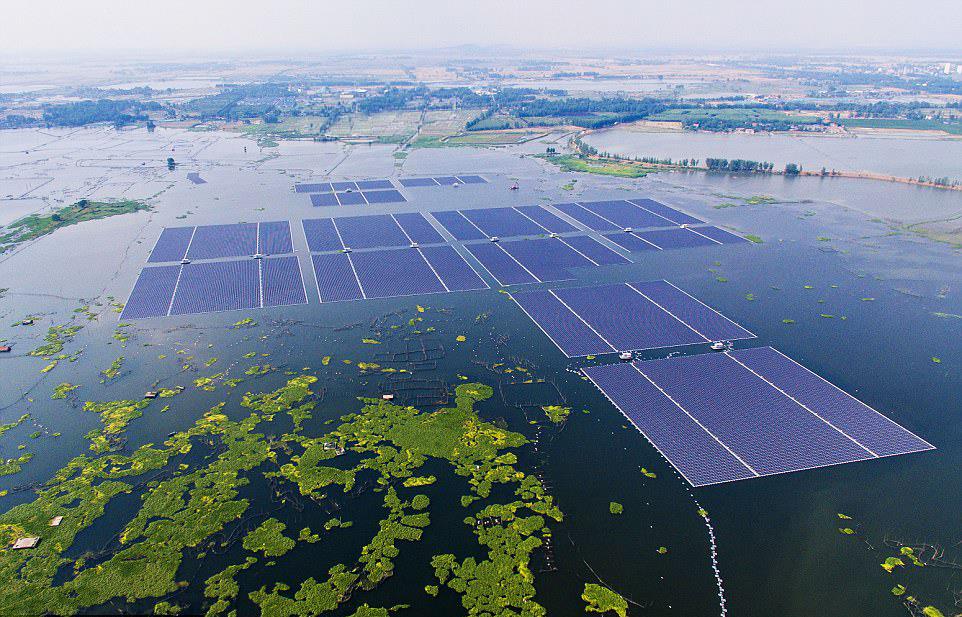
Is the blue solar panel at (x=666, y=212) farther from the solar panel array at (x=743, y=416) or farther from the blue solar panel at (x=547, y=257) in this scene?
the solar panel array at (x=743, y=416)

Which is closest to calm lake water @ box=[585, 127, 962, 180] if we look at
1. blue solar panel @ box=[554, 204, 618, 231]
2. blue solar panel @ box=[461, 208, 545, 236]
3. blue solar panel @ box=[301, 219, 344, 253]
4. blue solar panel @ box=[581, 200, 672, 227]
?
blue solar panel @ box=[581, 200, 672, 227]

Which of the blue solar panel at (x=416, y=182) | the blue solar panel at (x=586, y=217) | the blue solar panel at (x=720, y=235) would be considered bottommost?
the blue solar panel at (x=720, y=235)

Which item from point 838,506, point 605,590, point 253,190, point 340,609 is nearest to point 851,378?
point 838,506

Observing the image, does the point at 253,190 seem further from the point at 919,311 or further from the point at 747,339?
the point at 919,311

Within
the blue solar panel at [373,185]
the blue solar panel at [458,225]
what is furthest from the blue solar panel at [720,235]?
the blue solar panel at [373,185]

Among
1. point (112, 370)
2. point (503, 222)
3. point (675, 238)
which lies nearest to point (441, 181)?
point (503, 222)
